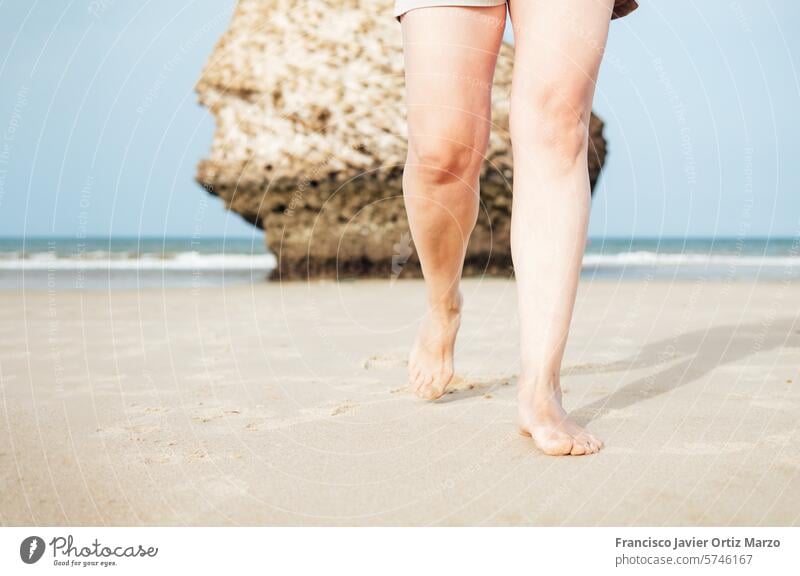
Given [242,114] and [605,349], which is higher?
[242,114]

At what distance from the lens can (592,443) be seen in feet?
6.10

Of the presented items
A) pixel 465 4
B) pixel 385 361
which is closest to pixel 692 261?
pixel 385 361

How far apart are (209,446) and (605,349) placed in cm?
206

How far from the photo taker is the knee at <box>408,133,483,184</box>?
2.22 m

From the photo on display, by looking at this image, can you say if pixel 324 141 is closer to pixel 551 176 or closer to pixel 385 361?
pixel 385 361

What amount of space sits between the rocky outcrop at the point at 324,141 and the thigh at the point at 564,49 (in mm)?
5612

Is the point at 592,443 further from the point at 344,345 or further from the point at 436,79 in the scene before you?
the point at 344,345

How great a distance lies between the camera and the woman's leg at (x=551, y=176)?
1911 mm

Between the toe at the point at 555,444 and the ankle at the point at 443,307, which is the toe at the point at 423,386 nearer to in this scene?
the ankle at the point at 443,307

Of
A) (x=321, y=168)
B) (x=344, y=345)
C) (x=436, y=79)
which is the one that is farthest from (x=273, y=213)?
(x=436, y=79)
